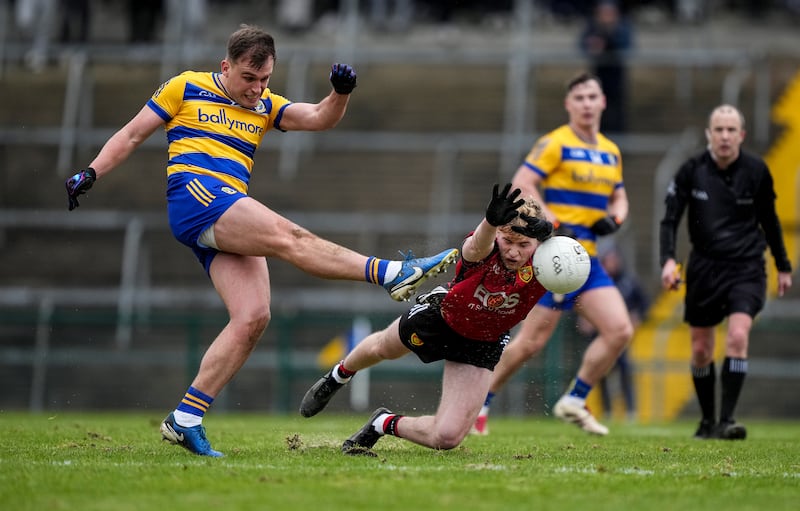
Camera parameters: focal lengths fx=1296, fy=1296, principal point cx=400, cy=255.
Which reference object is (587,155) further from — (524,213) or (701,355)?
(524,213)

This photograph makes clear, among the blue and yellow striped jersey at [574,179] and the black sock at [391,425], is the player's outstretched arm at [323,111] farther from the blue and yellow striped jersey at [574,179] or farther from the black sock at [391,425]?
the blue and yellow striped jersey at [574,179]

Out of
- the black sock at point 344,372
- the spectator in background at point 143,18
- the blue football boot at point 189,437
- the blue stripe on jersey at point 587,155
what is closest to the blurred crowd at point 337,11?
the spectator in background at point 143,18

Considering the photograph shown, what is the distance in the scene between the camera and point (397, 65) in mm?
24234

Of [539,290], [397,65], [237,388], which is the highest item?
[397,65]

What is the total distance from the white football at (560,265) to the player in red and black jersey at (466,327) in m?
0.10

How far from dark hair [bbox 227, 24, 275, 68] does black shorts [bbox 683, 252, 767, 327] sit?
450 cm

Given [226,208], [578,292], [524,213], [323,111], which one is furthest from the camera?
[578,292]

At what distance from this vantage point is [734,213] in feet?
35.1

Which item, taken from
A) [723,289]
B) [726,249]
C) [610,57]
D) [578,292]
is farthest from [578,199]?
[610,57]

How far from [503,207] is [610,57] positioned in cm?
1374

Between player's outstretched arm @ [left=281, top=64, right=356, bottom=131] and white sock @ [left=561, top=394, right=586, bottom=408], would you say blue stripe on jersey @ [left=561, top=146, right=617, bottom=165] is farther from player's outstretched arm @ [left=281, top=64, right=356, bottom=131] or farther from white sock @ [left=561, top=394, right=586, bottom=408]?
player's outstretched arm @ [left=281, top=64, right=356, bottom=131]

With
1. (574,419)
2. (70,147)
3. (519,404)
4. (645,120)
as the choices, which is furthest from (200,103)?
(645,120)

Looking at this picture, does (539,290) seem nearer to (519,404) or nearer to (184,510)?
(184,510)

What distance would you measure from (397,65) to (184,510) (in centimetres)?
1919
